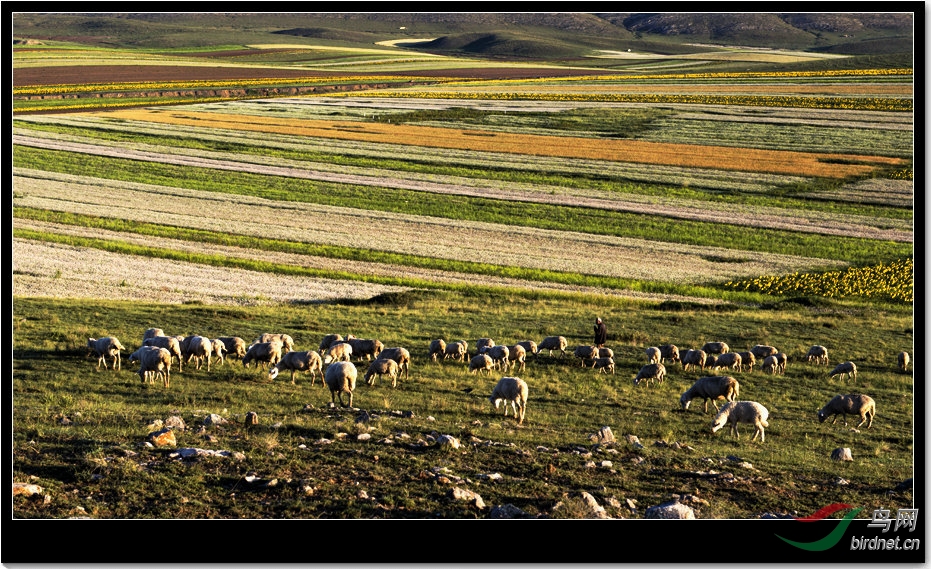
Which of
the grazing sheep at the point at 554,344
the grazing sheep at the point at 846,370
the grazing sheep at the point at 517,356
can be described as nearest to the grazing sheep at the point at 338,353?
the grazing sheep at the point at 517,356

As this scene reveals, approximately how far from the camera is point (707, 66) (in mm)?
162375

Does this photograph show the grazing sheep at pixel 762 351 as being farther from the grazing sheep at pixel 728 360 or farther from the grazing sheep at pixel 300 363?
the grazing sheep at pixel 300 363

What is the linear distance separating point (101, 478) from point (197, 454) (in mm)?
1624

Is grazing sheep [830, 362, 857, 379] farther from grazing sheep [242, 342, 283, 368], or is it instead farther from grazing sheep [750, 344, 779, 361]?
grazing sheep [242, 342, 283, 368]

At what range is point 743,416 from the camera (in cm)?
2078

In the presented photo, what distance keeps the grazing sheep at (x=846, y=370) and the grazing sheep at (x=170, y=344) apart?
1822cm

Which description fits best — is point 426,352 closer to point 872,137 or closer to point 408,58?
point 872,137

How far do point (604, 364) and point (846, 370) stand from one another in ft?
22.7

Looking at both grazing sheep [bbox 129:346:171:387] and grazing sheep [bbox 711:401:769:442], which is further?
grazing sheep [bbox 129:346:171:387]

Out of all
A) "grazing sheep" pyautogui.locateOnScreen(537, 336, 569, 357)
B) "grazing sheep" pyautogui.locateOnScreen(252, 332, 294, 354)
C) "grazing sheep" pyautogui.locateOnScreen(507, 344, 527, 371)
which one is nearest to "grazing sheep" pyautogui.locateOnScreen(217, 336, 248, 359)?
"grazing sheep" pyautogui.locateOnScreen(252, 332, 294, 354)

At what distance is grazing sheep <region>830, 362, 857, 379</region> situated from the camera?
93.1 ft

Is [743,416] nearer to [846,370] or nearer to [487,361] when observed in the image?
[487,361]

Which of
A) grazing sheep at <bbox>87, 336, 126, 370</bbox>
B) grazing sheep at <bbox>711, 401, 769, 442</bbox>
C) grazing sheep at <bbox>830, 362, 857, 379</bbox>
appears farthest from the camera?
grazing sheep at <bbox>830, 362, 857, 379</bbox>

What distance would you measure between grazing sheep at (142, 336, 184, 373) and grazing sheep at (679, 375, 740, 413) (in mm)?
12815
